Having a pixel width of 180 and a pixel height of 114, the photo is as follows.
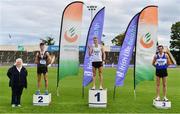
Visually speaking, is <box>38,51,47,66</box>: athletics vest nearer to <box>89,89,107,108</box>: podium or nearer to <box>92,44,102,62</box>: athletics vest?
<box>92,44,102,62</box>: athletics vest

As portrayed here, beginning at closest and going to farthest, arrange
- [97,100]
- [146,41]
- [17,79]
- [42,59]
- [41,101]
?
[17,79] → [97,100] → [41,101] → [42,59] → [146,41]

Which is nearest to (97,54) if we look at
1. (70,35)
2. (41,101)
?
(70,35)

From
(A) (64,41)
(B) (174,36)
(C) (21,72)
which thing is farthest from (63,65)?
(B) (174,36)

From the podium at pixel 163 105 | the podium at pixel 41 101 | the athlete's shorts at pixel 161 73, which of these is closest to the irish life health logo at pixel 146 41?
the athlete's shorts at pixel 161 73

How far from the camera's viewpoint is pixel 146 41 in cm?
1384

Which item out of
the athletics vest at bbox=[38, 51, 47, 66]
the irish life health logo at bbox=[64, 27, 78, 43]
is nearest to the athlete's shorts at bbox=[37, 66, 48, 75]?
the athletics vest at bbox=[38, 51, 47, 66]

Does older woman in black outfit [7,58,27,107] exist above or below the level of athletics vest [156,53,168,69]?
below

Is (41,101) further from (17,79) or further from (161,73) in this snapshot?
(161,73)

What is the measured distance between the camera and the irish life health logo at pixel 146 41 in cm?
1379

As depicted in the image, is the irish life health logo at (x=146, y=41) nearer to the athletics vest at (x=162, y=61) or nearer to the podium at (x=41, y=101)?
the athletics vest at (x=162, y=61)

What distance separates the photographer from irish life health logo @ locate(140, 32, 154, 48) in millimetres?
13789

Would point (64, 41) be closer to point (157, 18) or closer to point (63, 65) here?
point (63, 65)

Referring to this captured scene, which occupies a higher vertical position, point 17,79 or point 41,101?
point 17,79

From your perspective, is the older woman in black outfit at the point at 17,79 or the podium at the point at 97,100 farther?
the podium at the point at 97,100
